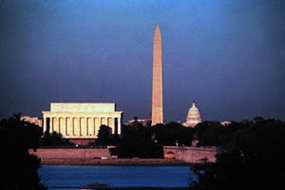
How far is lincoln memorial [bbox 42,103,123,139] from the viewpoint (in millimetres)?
192625

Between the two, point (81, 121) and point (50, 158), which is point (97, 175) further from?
point (81, 121)

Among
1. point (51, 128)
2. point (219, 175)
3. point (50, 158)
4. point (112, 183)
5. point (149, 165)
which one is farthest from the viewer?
point (51, 128)

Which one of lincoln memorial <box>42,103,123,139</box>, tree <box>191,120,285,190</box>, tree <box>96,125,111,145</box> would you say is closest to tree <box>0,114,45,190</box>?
tree <box>191,120,285,190</box>

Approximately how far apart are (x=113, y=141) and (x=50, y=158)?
23653 millimetres

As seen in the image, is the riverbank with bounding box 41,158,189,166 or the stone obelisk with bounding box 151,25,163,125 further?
the stone obelisk with bounding box 151,25,163,125

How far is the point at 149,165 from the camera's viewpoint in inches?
5325

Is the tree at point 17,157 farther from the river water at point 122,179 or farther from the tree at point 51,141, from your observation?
the tree at point 51,141

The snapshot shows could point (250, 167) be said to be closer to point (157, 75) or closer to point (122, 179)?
point (122, 179)

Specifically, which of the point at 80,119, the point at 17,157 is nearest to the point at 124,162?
the point at 80,119

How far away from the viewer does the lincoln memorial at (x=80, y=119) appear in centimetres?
19262

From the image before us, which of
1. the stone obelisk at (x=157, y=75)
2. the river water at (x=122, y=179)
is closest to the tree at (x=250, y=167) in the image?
the river water at (x=122, y=179)

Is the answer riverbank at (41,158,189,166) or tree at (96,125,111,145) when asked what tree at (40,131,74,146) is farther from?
riverbank at (41,158,189,166)

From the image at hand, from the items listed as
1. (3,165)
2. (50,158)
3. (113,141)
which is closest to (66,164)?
(50,158)

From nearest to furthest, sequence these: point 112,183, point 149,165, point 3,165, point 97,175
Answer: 1. point 3,165
2. point 112,183
3. point 97,175
4. point 149,165
